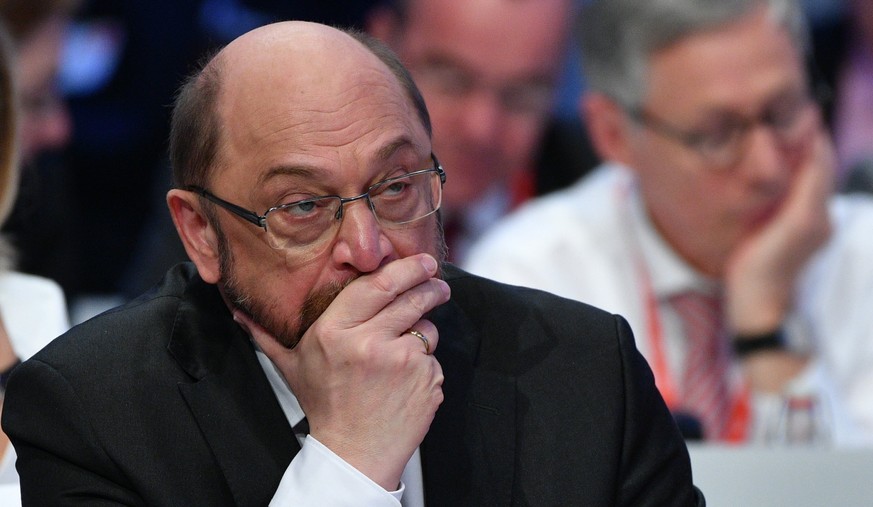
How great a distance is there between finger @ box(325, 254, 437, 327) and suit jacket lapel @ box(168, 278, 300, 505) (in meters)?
0.23

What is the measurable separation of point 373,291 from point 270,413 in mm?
289

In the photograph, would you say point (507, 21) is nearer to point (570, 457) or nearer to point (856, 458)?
point (856, 458)

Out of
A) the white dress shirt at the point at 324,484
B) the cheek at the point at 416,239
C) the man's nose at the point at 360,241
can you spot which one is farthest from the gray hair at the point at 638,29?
the white dress shirt at the point at 324,484

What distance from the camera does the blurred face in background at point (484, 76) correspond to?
12.8 ft

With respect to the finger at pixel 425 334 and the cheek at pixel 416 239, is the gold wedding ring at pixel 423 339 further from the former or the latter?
the cheek at pixel 416 239

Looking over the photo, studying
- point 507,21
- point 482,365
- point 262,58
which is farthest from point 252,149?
point 507,21

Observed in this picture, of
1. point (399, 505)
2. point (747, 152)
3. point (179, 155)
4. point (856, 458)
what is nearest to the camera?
point (399, 505)

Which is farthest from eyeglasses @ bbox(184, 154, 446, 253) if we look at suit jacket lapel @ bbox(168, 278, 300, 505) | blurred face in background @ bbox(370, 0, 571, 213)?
blurred face in background @ bbox(370, 0, 571, 213)

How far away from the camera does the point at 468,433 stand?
1798mm

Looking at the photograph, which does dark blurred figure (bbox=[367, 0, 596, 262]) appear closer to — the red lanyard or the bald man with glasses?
the red lanyard

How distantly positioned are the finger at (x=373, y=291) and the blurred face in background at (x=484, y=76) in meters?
2.28

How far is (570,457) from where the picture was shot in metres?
1.78

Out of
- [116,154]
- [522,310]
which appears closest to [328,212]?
[522,310]

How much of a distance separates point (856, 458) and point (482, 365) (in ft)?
3.31
